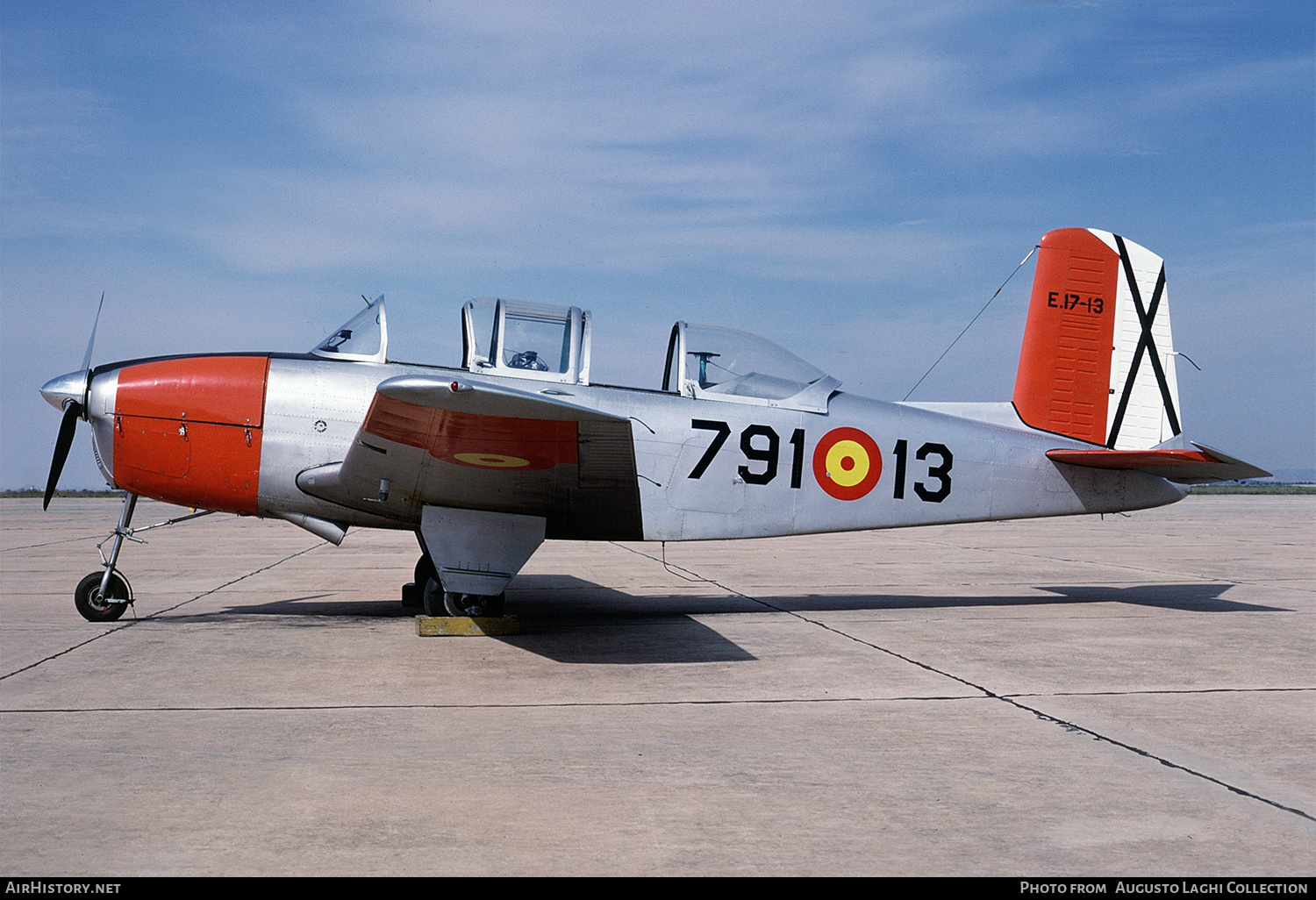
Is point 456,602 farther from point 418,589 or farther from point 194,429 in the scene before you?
point 194,429

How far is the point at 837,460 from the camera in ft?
26.3

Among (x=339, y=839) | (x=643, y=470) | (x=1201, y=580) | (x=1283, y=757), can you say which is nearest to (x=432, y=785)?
(x=339, y=839)

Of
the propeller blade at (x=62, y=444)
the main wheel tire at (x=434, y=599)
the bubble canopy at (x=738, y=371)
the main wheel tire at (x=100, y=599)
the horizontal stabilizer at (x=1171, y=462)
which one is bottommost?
the main wheel tire at (x=100, y=599)

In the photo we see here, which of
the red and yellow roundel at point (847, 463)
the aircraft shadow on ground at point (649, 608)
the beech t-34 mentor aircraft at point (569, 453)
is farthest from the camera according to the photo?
the red and yellow roundel at point (847, 463)

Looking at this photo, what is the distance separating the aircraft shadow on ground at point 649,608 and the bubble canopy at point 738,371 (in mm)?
1881

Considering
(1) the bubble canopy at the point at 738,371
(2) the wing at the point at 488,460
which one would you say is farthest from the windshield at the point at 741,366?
(2) the wing at the point at 488,460

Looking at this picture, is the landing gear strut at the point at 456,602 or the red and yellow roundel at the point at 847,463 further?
the red and yellow roundel at the point at 847,463

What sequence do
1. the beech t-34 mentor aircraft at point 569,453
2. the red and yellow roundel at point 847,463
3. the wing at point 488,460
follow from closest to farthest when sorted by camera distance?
the wing at point 488,460, the beech t-34 mentor aircraft at point 569,453, the red and yellow roundel at point 847,463

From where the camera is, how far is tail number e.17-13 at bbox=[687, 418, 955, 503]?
7.79 meters

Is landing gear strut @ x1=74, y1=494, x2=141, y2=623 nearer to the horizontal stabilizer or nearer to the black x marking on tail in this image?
the horizontal stabilizer

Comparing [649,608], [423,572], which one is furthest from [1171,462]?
[423,572]

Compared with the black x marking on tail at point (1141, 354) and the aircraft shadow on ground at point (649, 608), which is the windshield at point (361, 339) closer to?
the aircraft shadow on ground at point (649, 608)

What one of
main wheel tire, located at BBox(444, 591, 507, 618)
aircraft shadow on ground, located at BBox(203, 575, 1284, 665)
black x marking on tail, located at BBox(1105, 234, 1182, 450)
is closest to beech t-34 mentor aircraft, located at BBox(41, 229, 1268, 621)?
main wheel tire, located at BBox(444, 591, 507, 618)

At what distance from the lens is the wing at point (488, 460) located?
5520 millimetres
